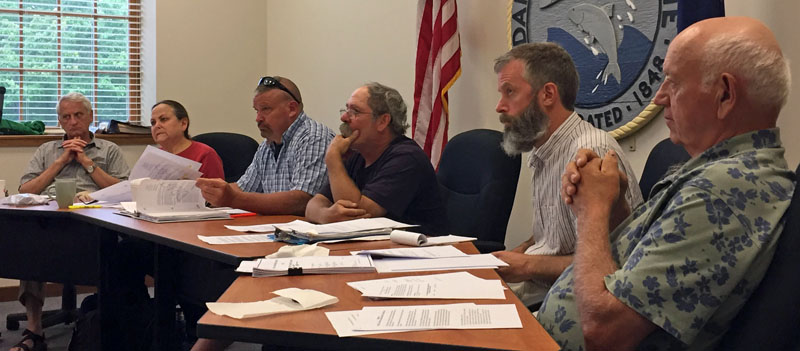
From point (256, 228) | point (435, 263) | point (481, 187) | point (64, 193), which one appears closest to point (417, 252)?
point (435, 263)

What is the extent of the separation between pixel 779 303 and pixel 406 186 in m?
1.64

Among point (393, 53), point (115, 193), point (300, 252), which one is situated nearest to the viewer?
point (300, 252)

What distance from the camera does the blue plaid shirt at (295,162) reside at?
3.21 metres

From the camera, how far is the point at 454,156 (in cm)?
311

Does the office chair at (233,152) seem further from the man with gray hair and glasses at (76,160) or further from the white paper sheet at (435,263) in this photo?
the white paper sheet at (435,263)

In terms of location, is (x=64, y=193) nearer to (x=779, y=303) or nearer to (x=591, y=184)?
(x=591, y=184)

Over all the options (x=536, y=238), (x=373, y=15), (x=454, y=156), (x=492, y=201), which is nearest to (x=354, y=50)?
(x=373, y=15)

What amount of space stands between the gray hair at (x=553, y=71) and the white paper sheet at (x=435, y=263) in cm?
70

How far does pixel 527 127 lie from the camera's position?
7.82 ft

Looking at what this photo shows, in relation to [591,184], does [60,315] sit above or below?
below

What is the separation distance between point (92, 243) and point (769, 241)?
104 inches

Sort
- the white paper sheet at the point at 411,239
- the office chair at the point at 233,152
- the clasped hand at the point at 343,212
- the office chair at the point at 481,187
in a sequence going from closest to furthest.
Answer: the white paper sheet at the point at 411,239 → the clasped hand at the point at 343,212 → the office chair at the point at 481,187 → the office chair at the point at 233,152

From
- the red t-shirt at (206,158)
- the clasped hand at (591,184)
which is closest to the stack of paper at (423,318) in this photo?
the clasped hand at (591,184)

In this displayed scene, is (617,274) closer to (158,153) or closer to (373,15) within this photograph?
(158,153)
